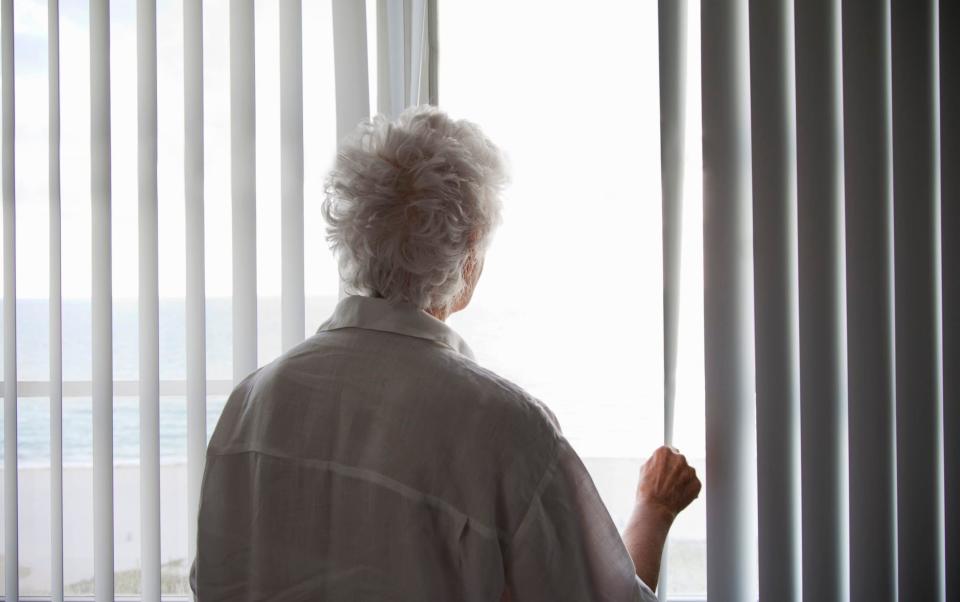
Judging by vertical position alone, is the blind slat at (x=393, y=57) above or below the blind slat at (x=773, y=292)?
above

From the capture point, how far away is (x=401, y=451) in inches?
30.3

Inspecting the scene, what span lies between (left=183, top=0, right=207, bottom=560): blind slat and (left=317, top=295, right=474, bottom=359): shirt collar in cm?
57

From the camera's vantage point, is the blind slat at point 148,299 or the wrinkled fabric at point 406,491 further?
the blind slat at point 148,299

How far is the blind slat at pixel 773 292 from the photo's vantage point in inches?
47.8

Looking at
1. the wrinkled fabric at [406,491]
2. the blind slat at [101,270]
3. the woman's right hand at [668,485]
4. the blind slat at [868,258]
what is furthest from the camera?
the blind slat at [101,270]

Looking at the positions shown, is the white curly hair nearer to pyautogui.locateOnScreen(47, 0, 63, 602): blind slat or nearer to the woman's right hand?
the woman's right hand

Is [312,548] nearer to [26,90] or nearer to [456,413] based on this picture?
[456,413]

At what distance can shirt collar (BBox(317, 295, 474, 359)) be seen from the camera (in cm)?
82

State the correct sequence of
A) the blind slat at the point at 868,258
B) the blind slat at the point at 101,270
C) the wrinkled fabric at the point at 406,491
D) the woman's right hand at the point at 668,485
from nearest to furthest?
1. the wrinkled fabric at the point at 406,491
2. the woman's right hand at the point at 668,485
3. the blind slat at the point at 868,258
4. the blind slat at the point at 101,270

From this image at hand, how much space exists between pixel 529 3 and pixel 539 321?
720mm

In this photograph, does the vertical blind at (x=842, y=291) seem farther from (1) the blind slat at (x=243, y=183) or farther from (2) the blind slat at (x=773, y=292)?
(1) the blind slat at (x=243, y=183)

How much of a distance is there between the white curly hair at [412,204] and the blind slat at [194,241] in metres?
0.54

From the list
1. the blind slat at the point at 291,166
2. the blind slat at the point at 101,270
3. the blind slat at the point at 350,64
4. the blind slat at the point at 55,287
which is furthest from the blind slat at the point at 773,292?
the blind slat at the point at 55,287

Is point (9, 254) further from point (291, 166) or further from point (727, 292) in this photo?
point (727, 292)
